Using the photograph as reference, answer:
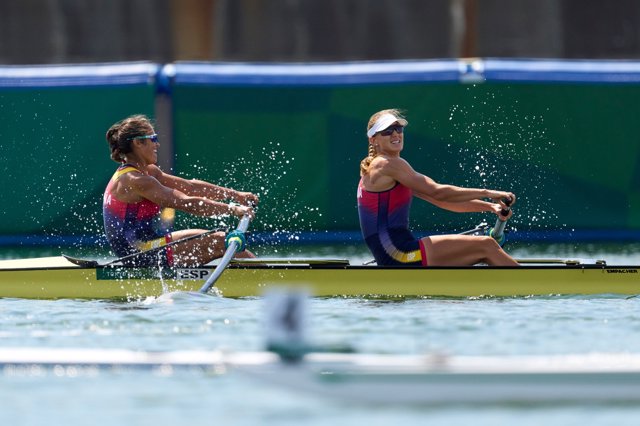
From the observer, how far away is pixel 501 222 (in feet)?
37.6

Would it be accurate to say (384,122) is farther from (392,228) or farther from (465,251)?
(465,251)

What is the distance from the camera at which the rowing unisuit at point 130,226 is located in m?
11.3

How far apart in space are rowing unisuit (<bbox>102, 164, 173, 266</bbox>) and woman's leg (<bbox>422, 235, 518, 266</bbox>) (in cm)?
194

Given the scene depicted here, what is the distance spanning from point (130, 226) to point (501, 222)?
9.14 feet

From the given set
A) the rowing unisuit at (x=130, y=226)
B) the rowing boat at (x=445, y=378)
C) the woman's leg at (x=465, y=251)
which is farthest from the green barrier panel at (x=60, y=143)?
the rowing boat at (x=445, y=378)

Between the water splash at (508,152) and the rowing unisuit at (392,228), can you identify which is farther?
the water splash at (508,152)

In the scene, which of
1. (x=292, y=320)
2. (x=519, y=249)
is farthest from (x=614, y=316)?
(x=519, y=249)

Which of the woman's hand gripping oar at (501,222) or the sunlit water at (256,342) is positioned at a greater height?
the woman's hand gripping oar at (501,222)

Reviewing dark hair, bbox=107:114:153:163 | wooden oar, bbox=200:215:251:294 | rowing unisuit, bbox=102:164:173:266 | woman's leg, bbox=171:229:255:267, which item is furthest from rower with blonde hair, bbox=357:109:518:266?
dark hair, bbox=107:114:153:163

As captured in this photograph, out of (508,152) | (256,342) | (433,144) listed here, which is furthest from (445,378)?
(433,144)

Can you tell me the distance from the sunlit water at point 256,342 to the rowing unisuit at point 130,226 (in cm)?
55

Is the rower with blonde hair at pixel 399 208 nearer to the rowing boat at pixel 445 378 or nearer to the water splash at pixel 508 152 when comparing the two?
the rowing boat at pixel 445 378

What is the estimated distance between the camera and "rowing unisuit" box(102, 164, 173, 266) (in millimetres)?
11266

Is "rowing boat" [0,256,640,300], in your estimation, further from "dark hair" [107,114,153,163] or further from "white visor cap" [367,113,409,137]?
"white visor cap" [367,113,409,137]
